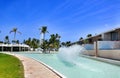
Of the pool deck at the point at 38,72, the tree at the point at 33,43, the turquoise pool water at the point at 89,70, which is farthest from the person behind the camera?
the tree at the point at 33,43

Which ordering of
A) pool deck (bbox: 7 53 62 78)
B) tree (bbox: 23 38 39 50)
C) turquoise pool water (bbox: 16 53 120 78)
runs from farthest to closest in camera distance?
1. tree (bbox: 23 38 39 50)
2. turquoise pool water (bbox: 16 53 120 78)
3. pool deck (bbox: 7 53 62 78)

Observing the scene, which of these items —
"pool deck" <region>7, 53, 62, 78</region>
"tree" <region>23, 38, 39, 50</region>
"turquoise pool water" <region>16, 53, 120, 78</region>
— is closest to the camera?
"pool deck" <region>7, 53, 62, 78</region>

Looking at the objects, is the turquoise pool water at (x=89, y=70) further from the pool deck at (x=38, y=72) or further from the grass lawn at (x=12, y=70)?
the grass lawn at (x=12, y=70)

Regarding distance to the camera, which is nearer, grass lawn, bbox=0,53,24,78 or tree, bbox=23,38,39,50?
grass lawn, bbox=0,53,24,78

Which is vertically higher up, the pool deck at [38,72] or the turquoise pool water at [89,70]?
the pool deck at [38,72]

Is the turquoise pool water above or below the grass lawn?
below

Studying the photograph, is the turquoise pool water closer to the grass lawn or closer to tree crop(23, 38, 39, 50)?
the grass lawn

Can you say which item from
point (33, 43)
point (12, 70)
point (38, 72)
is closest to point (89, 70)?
point (38, 72)

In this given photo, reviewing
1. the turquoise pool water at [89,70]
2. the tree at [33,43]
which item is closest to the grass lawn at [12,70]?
the turquoise pool water at [89,70]

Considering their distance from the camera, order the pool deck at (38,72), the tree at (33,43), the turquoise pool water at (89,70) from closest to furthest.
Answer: the pool deck at (38,72) < the turquoise pool water at (89,70) < the tree at (33,43)

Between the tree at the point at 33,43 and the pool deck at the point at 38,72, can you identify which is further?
the tree at the point at 33,43

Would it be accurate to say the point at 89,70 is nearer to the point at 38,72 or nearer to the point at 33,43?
the point at 38,72

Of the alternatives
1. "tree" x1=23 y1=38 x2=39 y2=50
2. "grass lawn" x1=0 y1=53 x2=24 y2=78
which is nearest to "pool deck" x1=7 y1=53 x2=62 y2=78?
"grass lawn" x1=0 y1=53 x2=24 y2=78

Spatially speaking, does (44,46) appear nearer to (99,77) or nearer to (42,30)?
(42,30)
